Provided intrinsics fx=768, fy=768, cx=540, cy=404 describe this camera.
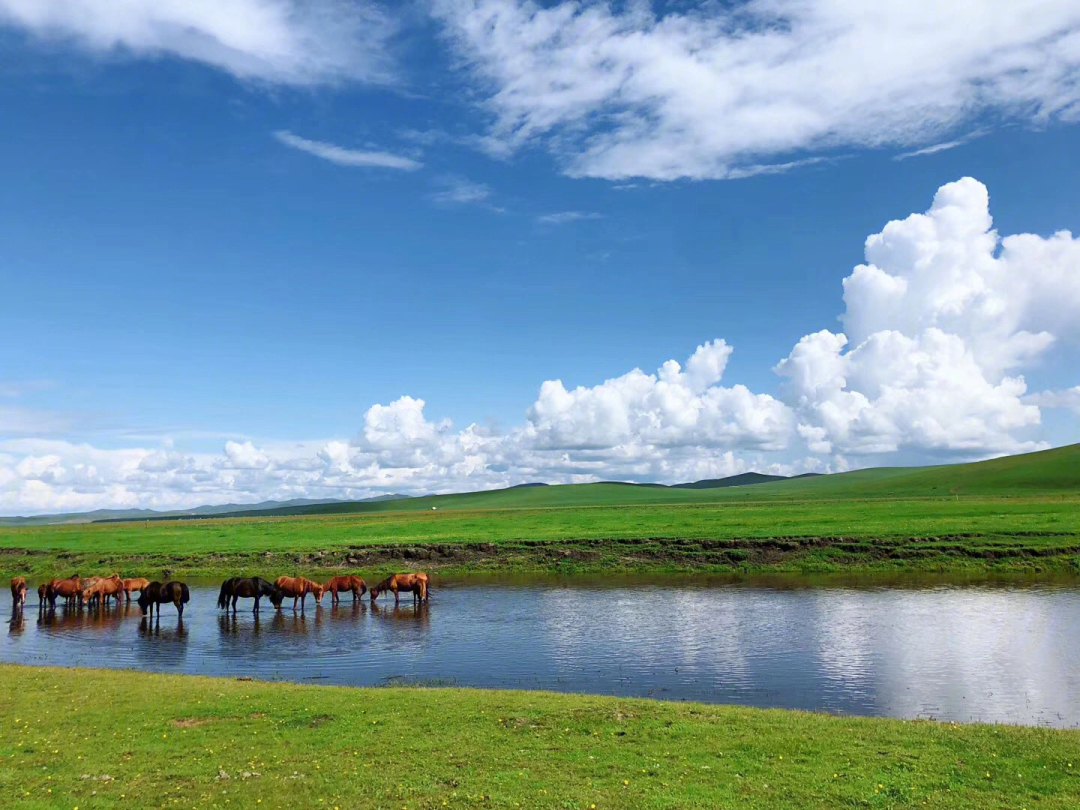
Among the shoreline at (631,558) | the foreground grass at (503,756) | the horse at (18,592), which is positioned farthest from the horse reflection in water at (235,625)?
the foreground grass at (503,756)

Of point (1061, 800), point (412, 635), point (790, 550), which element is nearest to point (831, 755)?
point (1061, 800)

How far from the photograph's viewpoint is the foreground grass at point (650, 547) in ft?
161

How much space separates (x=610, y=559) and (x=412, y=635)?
2393cm

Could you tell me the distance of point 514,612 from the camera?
35.3 m

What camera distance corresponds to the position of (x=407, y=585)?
1585 inches

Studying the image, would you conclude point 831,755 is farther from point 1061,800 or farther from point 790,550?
point 790,550

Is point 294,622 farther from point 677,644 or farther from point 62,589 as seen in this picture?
point 677,644

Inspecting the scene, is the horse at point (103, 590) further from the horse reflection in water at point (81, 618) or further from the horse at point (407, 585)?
the horse at point (407, 585)

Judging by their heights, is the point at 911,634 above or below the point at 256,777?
below

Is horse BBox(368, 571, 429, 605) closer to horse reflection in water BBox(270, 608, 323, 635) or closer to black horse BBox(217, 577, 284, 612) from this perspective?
horse reflection in water BBox(270, 608, 323, 635)

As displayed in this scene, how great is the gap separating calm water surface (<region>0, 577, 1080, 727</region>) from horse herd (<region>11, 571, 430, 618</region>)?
909 mm

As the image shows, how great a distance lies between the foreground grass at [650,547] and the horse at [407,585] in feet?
41.7

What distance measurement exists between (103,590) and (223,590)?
7.77 metres

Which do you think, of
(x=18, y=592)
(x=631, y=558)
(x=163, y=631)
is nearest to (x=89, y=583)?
(x=18, y=592)
